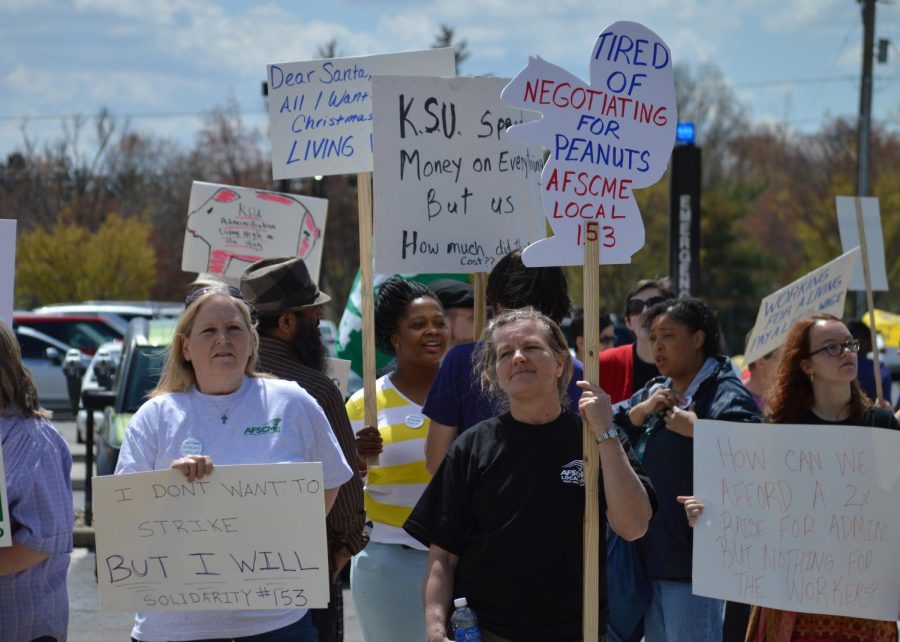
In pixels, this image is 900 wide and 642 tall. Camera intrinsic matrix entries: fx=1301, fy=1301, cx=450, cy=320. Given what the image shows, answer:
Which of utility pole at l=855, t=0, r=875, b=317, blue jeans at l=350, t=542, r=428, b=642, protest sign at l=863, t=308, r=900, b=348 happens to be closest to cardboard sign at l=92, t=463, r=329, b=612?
blue jeans at l=350, t=542, r=428, b=642

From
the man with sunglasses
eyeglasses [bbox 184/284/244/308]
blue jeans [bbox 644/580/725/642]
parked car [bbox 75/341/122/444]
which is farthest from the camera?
parked car [bbox 75/341/122/444]

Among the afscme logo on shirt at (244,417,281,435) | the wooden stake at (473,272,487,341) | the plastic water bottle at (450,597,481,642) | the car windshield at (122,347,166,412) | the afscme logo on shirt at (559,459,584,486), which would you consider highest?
the wooden stake at (473,272,487,341)

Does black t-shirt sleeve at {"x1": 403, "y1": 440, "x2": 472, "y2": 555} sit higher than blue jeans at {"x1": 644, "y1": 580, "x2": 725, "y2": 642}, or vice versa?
black t-shirt sleeve at {"x1": 403, "y1": 440, "x2": 472, "y2": 555}

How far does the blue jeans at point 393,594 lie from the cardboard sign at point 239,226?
140 inches

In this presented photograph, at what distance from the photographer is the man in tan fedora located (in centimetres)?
429

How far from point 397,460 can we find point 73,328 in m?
20.4

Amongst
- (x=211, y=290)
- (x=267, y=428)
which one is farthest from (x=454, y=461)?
(x=211, y=290)

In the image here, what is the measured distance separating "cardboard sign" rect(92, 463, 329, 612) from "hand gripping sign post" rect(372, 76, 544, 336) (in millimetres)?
1749

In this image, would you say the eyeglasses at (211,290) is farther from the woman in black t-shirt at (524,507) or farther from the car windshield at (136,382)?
the car windshield at (136,382)

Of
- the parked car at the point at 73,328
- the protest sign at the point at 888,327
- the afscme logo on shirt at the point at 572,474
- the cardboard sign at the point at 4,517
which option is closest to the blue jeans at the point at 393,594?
the afscme logo on shirt at the point at 572,474

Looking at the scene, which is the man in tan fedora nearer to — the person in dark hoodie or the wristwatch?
the wristwatch

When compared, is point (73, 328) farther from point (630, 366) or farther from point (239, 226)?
point (630, 366)

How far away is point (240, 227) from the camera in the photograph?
8.18 metres

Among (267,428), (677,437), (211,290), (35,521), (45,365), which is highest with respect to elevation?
(211,290)
